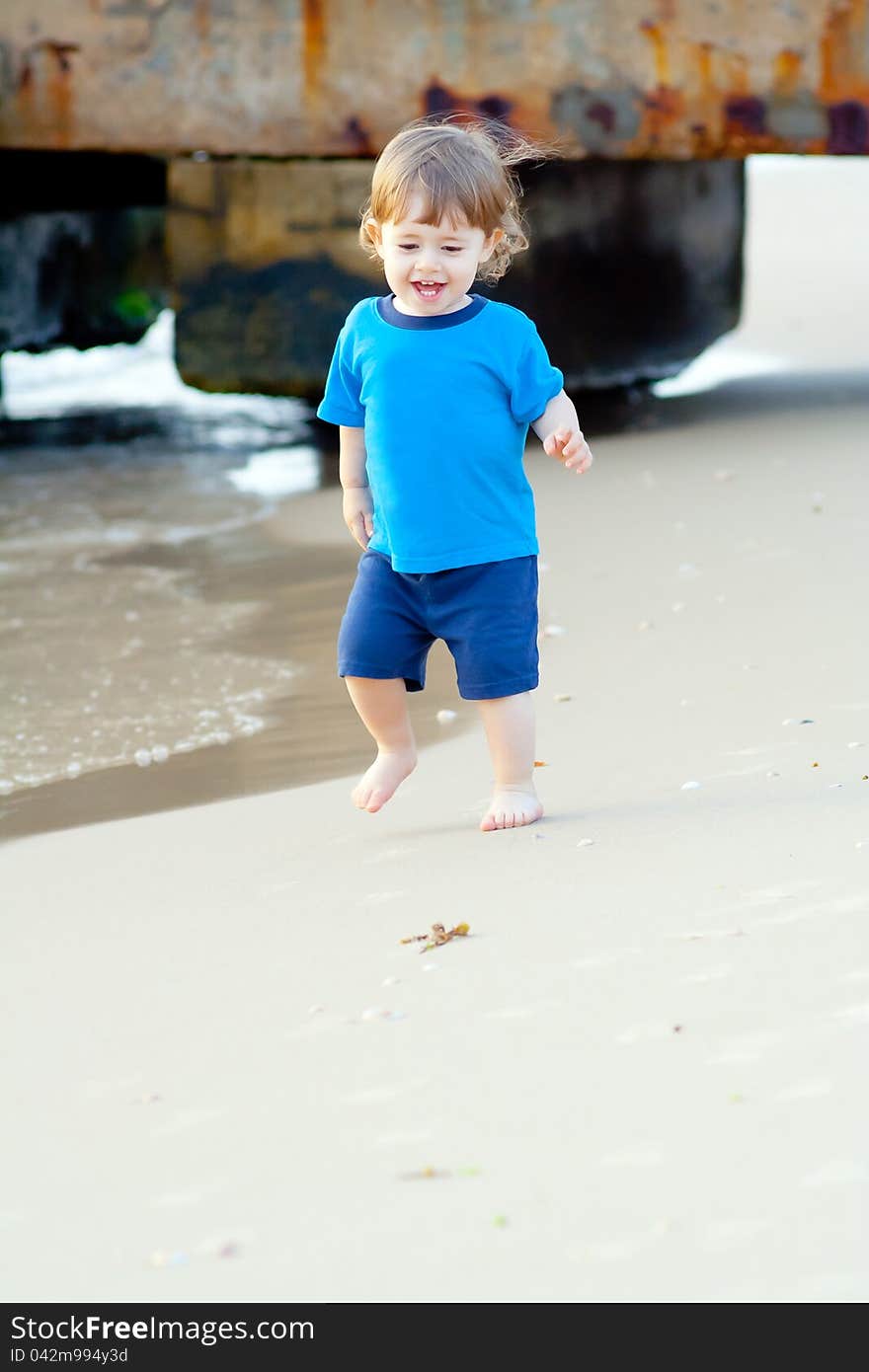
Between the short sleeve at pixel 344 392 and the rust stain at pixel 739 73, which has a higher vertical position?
the rust stain at pixel 739 73

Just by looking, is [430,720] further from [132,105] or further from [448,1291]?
[132,105]

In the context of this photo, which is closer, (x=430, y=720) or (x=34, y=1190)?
(x=34, y=1190)

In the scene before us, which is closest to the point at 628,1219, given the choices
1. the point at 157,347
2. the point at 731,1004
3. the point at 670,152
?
the point at 731,1004

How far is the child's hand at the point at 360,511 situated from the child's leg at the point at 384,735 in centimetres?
27

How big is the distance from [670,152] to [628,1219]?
20.6 ft

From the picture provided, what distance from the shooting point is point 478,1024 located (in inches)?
83.0

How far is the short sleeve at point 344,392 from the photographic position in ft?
9.94

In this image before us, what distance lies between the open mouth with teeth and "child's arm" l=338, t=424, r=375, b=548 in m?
0.33

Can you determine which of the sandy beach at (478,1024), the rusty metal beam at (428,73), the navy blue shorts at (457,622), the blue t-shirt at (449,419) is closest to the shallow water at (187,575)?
the sandy beach at (478,1024)

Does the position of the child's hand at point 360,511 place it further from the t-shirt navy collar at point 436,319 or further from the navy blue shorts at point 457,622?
the t-shirt navy collar at point 436,319

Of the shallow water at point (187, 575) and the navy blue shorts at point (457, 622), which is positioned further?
the shallow water at point (187, 575)

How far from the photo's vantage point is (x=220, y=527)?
6598 millimetres

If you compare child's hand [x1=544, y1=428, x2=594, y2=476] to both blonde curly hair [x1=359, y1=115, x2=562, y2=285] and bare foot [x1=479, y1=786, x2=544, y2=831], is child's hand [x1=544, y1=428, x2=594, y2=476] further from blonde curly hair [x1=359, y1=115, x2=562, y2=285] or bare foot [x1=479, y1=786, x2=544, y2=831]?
bare foot [x1=479, y1=786, x2=544, y2=831]
